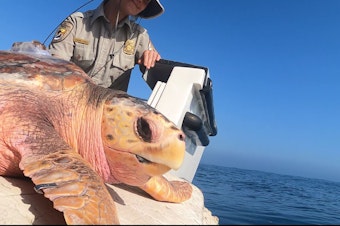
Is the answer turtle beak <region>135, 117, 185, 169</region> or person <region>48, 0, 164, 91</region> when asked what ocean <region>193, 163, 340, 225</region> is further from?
person <region>48, 0, 164, 91</region>

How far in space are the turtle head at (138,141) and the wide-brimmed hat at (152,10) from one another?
210 cm

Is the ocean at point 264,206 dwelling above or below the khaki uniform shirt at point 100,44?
below

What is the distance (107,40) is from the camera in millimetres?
3127

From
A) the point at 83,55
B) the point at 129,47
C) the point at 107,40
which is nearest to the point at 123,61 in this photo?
the point at 129,47

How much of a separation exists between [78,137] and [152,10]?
2257 millimetres

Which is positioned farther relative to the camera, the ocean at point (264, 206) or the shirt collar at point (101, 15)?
the shirt collar at point (101, 15)

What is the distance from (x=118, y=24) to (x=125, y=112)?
1973 mm

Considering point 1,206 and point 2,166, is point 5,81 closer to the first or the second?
point 2,166

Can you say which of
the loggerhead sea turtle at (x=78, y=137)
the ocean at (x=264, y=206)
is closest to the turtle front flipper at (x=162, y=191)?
the loggerhead sea turtle at (x=78, y=137)

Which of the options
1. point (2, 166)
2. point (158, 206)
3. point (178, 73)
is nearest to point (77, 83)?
point (2, 166)

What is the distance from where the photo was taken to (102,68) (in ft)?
10.4

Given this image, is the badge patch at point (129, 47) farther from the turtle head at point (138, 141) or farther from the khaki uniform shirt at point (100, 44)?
the turtle head at point (138, 141)

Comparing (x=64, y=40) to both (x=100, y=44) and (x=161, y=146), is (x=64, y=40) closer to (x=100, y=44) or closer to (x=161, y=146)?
(x=100, y=44)

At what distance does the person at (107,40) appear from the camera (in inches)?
119
